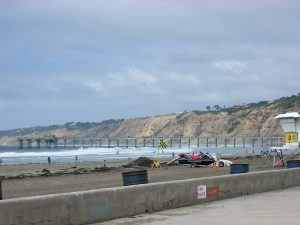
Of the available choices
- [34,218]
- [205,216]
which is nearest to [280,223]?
[205,216]

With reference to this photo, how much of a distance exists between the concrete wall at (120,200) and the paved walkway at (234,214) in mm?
257

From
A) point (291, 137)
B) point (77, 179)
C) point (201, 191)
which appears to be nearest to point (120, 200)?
point (201, 191)

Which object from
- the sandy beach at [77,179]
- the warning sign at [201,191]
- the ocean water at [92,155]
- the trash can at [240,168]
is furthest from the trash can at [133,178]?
the ocean water at [92,155]

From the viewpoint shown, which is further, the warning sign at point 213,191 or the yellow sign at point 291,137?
the yellow sign at point 291,137

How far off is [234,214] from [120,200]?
2.49 metres

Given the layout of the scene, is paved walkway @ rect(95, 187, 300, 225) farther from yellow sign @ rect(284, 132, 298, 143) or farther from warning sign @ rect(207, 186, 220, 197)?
yellow sign @ rect(284, 132, 298, 143)

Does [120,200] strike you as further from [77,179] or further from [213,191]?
[77,179]

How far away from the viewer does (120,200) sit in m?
11.9

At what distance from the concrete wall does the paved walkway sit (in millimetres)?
257

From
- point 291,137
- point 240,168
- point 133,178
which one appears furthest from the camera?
point 291,137

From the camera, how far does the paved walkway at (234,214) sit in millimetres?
10938

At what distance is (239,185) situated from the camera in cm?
1562

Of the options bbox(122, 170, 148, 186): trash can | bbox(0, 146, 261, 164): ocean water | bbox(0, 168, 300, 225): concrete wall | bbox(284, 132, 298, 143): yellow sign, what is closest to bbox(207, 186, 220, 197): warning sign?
bbox(0, 168, 300, 225): concrete wall

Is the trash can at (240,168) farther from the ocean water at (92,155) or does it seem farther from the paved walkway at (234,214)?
the ocean water at (92,155)
